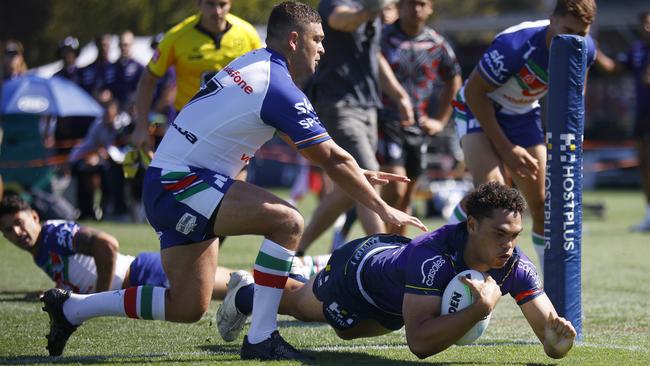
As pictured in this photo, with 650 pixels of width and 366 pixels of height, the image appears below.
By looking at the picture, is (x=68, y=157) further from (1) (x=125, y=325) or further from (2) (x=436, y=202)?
(1) (x=125, y=325)

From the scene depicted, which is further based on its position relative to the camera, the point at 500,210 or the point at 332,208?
the point at 332,208

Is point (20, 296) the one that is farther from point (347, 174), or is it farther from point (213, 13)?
point (347, 174)

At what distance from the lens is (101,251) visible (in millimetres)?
6930

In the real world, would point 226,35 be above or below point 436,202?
above

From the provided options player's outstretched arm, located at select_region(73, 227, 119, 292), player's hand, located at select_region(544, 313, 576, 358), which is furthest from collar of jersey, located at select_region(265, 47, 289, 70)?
player's outstretched arm, located at select_region(73, 227, 119, 292)

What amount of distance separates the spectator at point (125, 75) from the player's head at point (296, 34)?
A: 1128 cm

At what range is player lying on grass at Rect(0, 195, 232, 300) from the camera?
706 cm

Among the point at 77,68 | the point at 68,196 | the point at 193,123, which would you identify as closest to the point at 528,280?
the point at 193,123

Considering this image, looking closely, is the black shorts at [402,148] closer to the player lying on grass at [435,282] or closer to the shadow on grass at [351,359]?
the player lying on grass at [435,282]

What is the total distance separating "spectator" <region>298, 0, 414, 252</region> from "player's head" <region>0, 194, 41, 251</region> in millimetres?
2271

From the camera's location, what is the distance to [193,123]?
5.34 meters

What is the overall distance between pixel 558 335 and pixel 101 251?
10.4 feet

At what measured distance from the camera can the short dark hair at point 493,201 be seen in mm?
5020

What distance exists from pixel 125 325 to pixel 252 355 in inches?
60.1
